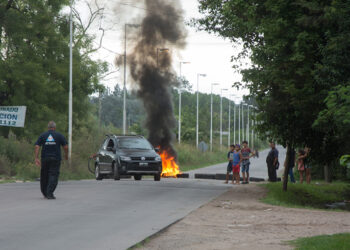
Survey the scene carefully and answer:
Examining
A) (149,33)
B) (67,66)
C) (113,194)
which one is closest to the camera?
(113,194)

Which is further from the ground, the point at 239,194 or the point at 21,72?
the point at 21,72

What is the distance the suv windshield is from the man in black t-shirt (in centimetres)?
1137

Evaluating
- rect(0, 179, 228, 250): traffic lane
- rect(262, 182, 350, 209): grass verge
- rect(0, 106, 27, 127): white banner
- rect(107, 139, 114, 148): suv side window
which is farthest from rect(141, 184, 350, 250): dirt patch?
rect(0, 106, 27, 127): white banner

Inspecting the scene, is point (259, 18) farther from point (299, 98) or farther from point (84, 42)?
point (84, 42)

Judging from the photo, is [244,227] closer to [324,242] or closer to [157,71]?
[324,242]

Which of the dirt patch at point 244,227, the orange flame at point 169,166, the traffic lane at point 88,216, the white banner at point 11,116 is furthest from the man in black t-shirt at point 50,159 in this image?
the orange flame at point 169,166

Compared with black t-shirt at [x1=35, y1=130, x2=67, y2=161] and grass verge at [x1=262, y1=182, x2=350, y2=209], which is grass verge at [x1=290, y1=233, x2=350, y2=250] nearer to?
black t-shirt at [x1=35, y1=130, x2=67, y2=161]

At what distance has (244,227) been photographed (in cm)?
1194

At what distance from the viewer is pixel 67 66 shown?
147ft

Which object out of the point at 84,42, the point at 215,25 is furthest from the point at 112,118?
the point at 215,25

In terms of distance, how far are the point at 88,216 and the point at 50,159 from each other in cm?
385

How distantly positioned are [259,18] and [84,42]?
34.7 meters

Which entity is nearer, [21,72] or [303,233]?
[303,233]

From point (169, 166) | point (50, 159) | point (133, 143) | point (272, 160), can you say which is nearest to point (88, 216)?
point (50, 159)
